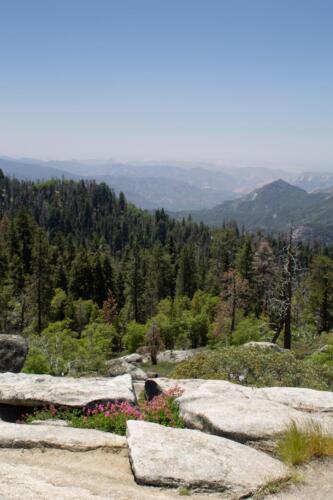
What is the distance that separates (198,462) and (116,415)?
135 inches

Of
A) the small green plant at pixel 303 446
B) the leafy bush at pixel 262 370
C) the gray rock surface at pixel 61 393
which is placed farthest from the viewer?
the leafy bush at pixel 262 370

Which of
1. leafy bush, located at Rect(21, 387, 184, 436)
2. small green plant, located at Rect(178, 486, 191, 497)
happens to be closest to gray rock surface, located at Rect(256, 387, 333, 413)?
leafy bush, located at Rect(21, 387, 184, 436)

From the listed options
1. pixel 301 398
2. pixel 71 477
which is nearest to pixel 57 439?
pixel 71 477

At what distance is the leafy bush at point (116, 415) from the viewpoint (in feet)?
33.7

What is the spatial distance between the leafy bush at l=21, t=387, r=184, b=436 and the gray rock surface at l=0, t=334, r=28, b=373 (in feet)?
34.7

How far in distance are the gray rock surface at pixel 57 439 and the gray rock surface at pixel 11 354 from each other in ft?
43.7

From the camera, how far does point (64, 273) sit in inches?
3469

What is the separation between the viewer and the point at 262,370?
16672 mm

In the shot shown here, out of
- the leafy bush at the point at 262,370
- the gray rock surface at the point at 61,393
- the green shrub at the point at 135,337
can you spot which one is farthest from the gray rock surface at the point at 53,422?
the green shrub at the point at 135,337

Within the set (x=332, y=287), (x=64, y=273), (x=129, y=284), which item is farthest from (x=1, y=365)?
(x=64, y=273)

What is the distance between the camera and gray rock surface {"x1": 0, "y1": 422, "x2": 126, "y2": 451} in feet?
28.5

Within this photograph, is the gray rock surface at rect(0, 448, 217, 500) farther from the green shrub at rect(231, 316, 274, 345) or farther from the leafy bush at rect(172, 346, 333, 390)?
the green shrub at rect(231, 316, 274, 345)

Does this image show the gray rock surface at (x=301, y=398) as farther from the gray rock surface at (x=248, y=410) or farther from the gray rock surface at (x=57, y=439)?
the gray rock surface at (x=57, y=439)

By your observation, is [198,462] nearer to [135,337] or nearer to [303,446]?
[303,446]
